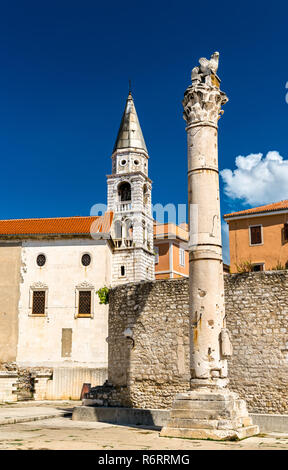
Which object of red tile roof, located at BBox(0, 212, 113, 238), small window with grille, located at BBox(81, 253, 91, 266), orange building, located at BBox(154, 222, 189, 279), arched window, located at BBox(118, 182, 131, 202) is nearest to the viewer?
small window with grille, located at BBox(81, 253, 91, 266)

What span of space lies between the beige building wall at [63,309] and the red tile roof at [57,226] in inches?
29.2

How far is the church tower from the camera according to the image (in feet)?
129

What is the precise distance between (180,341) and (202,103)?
21.0 feet

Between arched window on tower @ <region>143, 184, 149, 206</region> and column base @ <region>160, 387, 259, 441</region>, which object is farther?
arched window on tower @ <region>143, 184, 149, 206</region>

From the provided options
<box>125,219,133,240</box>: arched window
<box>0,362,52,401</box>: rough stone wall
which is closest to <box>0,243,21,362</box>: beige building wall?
<box>0,362,52,401</box>: rough stone wall

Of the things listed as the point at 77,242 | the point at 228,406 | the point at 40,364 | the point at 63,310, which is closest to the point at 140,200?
the point at 77,242

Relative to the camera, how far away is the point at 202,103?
37.4ft

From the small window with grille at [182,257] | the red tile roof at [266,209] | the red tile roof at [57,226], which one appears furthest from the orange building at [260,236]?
the small window with grille at [182,257]

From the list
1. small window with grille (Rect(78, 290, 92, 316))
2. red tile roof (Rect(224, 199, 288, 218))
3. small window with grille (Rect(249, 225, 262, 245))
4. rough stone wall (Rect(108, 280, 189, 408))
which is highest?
red tile roof (Rect(224, 199, 288, 218))

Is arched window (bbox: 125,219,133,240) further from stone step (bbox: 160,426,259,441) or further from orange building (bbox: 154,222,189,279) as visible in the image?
stone step (bbox: 160,426,259,441)
